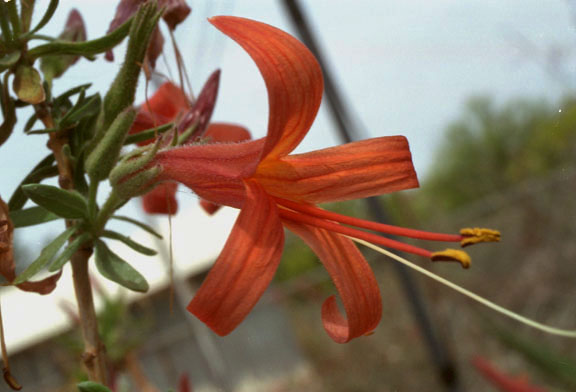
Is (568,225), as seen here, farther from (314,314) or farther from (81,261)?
(81,261)

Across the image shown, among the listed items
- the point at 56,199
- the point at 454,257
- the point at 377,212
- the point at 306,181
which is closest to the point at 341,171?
the point at 306,181

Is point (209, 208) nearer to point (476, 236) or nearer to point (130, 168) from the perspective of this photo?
point (130, 168)

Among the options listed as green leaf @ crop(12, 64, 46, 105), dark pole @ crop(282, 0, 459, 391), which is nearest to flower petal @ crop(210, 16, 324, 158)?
green leaf @ crop(12, 64, 46, 105)

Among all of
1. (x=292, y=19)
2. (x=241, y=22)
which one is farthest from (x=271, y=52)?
(x=292, y=19)

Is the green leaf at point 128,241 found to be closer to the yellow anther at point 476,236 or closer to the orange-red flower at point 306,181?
the orange-red flower at point 306,181

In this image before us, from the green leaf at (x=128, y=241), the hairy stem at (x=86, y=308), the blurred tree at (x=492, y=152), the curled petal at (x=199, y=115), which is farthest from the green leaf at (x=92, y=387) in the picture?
the blurred tree at (x=492, y=152)

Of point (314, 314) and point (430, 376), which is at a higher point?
point (314, 314)
